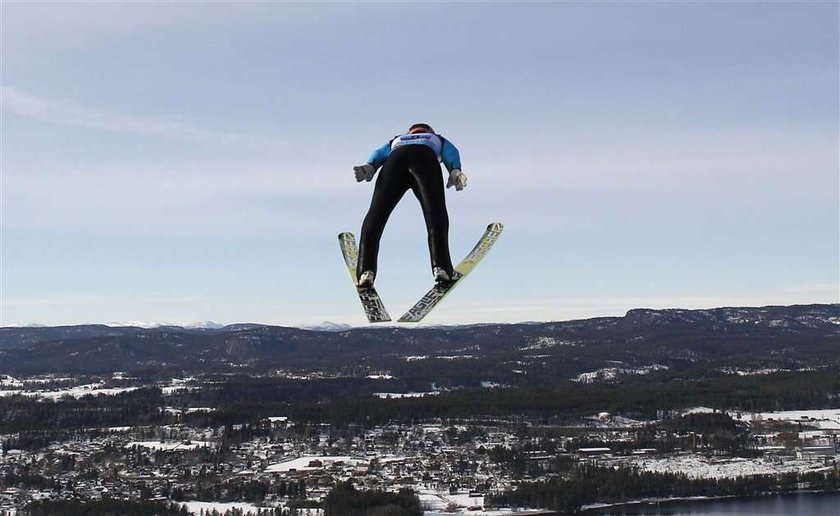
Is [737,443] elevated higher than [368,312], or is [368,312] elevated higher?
[368,312]

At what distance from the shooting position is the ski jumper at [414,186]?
15.0 m

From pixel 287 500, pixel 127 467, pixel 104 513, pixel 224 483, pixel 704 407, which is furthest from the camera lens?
pixel 704 407

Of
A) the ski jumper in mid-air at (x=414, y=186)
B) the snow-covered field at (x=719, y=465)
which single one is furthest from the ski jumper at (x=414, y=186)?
the snow-covered field at (x=719, y=465)

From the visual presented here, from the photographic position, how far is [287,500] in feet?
361

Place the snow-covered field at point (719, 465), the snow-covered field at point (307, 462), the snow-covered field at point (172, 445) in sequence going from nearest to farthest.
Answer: the snow-covered field at point (719, 465), the snow-covered field at point (307, 462), the snow-covered field at point (172, 445)

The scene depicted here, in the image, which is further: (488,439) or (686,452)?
(488,439)

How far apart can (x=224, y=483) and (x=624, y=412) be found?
98278 millimetres

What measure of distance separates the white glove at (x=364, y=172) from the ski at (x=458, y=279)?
2.30 m

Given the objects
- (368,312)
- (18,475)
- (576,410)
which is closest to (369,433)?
(576,410)

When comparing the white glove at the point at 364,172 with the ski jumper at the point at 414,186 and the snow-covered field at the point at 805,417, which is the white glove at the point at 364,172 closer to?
the ski jumper at the point at 414,186

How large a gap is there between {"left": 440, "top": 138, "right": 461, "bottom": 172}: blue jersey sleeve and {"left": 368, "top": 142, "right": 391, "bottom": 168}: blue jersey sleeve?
100cm

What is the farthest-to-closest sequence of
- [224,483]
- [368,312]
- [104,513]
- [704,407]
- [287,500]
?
[704,407], [224,483], [287,500], [104,513], [368,312]

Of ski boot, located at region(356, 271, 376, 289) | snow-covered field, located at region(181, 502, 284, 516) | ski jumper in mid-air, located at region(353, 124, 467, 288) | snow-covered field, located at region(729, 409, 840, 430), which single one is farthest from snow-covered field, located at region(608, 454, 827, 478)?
ski boot, located at region(356, 271, 376, 289)

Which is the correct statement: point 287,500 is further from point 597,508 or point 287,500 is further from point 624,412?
point 624,412
